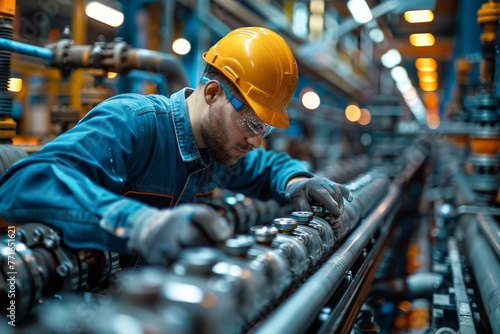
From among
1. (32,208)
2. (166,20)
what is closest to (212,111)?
(32,208)

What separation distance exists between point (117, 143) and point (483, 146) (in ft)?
7.36

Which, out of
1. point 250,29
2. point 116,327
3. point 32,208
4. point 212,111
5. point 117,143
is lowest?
point 116,327

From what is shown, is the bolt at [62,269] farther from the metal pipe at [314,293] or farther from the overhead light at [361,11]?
the overhead light at [361,11]

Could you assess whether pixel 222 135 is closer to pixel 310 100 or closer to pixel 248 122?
pixel 248 122

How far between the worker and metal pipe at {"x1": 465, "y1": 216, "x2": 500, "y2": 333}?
1.93 feet

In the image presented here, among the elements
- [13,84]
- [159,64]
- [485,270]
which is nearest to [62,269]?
[485,270]

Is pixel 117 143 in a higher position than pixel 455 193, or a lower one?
higher

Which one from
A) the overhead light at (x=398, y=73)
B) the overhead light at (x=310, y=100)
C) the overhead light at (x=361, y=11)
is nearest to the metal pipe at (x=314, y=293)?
the overhead light at (x=361, y=11)

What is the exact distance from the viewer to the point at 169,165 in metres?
1.72

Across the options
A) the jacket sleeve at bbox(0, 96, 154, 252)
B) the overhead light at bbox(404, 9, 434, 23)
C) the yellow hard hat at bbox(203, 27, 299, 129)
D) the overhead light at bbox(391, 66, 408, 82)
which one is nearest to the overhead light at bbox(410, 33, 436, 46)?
the overhead light at bbox(404, 9, 434, 23)

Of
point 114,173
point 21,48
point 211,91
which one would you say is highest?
point 21,48

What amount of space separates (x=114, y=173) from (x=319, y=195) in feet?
2.45

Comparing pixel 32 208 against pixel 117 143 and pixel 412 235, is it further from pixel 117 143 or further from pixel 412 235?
pixel 412 235

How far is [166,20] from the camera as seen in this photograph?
3.66 meters
